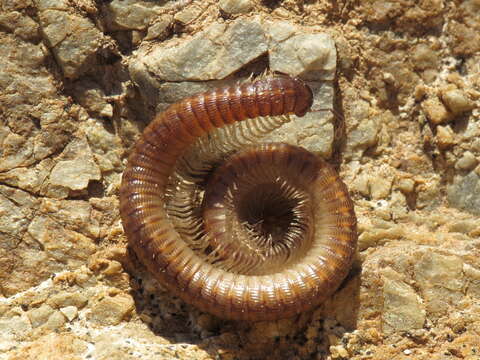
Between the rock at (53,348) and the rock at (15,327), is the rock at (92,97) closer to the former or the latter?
the rock at (15,327)

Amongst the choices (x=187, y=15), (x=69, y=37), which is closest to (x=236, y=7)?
(x=187, y=15)

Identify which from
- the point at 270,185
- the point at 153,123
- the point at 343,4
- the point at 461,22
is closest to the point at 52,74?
the point at 153,123

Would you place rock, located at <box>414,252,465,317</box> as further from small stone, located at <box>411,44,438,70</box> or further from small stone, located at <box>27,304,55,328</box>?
small stone, located at <box>27,304,55,328</box>

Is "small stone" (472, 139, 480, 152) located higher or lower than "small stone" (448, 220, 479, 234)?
higher

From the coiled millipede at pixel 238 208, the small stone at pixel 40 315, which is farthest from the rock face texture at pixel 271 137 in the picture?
the coiled millipede at pixel 238 208

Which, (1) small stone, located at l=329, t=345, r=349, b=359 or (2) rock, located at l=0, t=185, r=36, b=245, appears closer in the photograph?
(1) small stone, located at l=329, t=345, r=349, b=359

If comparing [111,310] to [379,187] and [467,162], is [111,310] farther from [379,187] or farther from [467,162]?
[467,162]

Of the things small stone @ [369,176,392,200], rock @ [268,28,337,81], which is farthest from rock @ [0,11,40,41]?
small stone @ [369,176,392,200]
